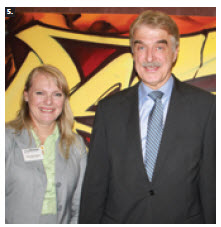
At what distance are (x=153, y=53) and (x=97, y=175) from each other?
1.12 meters

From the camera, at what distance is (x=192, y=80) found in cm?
288

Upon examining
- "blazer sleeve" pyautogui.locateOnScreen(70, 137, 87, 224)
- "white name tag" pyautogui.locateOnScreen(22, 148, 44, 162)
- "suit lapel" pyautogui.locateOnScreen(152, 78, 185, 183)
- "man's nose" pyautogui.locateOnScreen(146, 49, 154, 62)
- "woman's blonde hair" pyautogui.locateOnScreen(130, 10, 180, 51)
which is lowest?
"blazer sleeve" pyautogui.locateOnScreen(70, 137, 87, 224)

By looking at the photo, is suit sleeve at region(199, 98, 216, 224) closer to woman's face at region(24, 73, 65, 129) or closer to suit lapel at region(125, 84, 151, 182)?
suit lapel at region(125, 84, 151, 182)

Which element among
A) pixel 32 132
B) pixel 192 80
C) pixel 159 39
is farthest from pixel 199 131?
pixel 32 132

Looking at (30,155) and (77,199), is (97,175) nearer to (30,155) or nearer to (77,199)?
(77,199)

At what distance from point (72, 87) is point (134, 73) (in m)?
0.76

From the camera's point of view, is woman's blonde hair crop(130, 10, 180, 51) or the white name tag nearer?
woman's blonde hair crop(130, 10, 180, 51)

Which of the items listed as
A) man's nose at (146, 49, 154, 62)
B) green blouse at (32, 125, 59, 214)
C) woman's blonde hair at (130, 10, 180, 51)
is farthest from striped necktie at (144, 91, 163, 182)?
green blouse at (32, 125, 59, 214)

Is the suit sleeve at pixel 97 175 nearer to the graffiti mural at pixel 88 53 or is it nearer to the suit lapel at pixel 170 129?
the suit lapel at pixel 170 129

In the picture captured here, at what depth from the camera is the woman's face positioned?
2348mm

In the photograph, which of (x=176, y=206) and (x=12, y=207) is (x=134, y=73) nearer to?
(x=176, y=206)

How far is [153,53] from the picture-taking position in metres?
A: 2.03

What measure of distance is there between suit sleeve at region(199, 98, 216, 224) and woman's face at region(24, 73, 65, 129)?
136cm

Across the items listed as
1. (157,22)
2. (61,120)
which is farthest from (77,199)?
(157,22)
